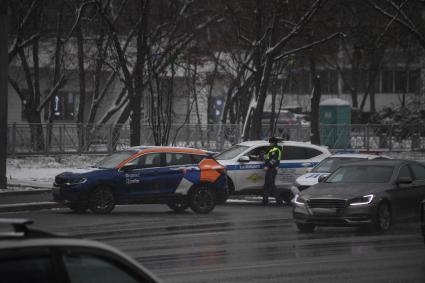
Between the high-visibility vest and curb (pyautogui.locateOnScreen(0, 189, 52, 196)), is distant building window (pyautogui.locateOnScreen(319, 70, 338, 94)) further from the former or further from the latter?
curb (pyautogui.locateOnScreen(0, 189, 52, 196))

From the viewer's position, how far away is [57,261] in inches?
170

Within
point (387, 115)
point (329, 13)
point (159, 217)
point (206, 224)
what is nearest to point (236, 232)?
point (206, 224)

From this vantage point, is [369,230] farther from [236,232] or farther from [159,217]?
[159,217]

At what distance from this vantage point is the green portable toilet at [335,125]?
1582 inches

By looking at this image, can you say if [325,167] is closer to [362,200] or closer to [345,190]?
[345,190]

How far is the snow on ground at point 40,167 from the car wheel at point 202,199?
7214 mm

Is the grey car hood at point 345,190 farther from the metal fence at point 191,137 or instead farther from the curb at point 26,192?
the metal fence at point 191,137

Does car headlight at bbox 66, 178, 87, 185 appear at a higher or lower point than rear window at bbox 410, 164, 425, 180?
lower

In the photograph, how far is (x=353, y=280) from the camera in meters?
11.3

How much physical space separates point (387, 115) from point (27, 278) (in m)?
52.4

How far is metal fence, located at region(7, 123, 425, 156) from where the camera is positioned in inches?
1337

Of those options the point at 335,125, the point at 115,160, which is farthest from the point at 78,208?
the point at 335,125

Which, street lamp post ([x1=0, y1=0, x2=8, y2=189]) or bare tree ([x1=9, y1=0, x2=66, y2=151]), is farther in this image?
bare tree ([x1=9, y1=0, x2=66, y2=151])

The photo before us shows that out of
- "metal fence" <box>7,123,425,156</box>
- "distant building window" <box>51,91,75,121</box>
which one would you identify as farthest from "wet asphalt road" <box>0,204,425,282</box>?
"distant building window" <box>51,91,75,121</box>
